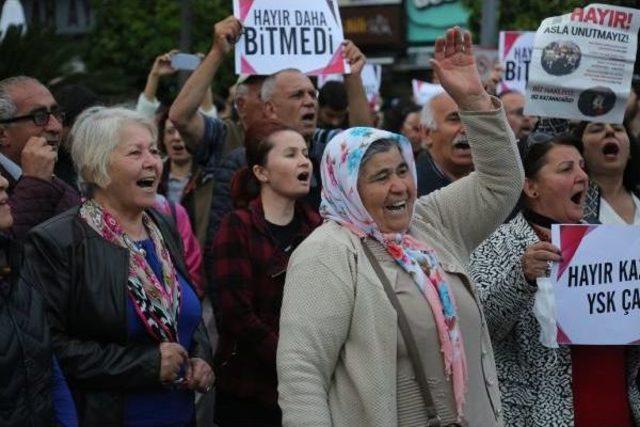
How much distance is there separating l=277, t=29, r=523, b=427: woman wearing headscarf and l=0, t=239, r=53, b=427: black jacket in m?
0.77

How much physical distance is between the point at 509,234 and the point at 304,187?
930 millimetres

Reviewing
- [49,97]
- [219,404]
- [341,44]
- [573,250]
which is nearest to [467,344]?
[573,250]

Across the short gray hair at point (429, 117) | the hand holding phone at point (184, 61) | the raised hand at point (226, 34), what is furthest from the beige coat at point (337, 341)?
the hand holding phone at point (184, 61)

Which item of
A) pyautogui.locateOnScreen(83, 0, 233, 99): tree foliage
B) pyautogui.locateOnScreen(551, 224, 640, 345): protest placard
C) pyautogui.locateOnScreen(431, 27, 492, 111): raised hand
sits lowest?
pyautogui.locateOnScreen(83, 0, 233, 99): tree foliage

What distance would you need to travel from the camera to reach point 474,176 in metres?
4.94

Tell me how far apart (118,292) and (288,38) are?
317 cm

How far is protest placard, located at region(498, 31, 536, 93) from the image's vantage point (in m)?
10.6

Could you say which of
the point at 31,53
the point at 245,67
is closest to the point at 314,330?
the point at 245,67

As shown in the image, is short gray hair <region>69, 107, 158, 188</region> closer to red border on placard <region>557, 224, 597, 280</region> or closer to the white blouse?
red border on placard <region>557, 224, 597, 280</region>

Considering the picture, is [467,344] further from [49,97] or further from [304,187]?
[49,97]

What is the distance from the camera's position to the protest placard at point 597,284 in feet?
18.0

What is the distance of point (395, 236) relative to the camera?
4.55 m

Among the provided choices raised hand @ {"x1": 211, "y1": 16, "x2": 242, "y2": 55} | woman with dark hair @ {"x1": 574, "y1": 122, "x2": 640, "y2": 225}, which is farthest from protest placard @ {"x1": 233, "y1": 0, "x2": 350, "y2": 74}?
woman with dark hair @ {"x1": 574, "y1": 122, "x2": 640, "y2": 225}

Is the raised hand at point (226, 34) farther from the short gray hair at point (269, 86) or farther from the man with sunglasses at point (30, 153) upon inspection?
the man with sunglasses at point (30, 153)
